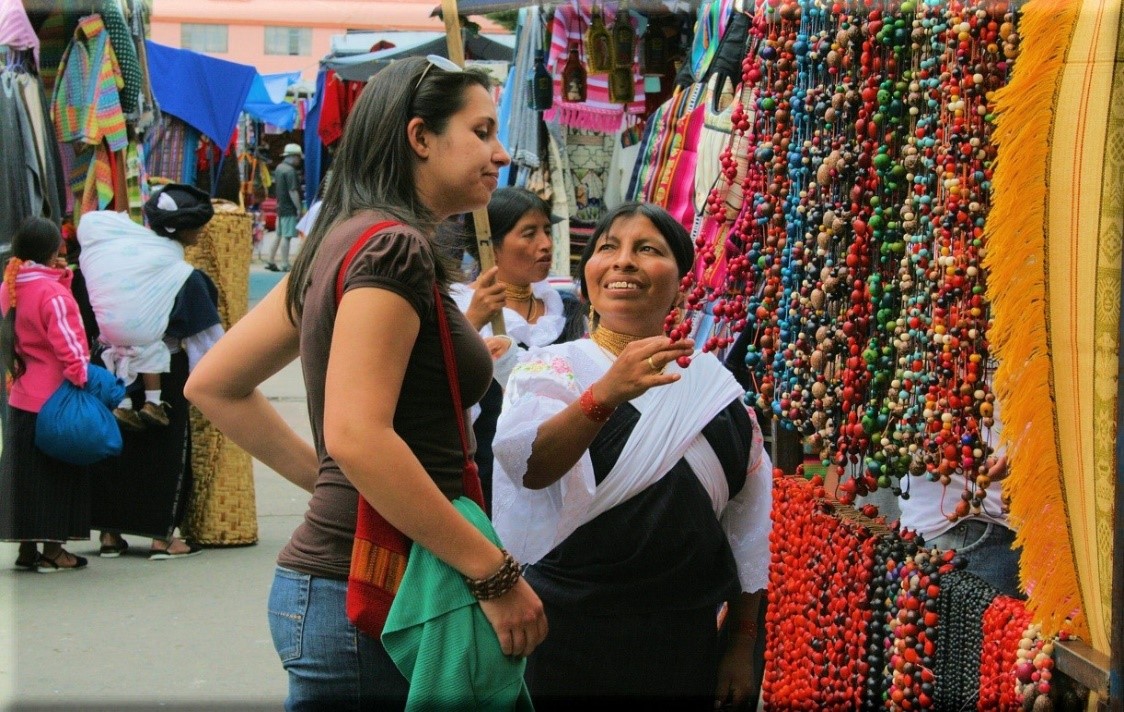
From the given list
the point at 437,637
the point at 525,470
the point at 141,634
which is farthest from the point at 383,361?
the point at 141,634

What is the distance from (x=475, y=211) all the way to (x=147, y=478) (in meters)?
4.06

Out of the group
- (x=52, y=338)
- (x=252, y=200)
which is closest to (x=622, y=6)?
(x=52, y=338)

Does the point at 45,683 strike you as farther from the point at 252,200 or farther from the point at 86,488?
the point at 252,200

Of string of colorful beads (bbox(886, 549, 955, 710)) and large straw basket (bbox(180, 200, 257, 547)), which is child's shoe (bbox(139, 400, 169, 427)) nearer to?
large straw basket (bbox(180, 200, 257, 547))

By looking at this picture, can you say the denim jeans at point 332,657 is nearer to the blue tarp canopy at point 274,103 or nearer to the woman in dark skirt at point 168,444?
the woman in dark skirt at point 168,444

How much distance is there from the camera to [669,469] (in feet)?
8.86

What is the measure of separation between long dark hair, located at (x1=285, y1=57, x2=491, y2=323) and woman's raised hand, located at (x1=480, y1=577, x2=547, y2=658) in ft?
1.59

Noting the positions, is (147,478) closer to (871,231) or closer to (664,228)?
(664,228)

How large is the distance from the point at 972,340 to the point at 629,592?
3.44ft

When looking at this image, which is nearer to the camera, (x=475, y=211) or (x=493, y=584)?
(x=493, y=584)

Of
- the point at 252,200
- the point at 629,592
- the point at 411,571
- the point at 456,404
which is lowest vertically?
the point at 252,200

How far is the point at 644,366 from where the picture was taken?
2283 millimetres

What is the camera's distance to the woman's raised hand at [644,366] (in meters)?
2.26

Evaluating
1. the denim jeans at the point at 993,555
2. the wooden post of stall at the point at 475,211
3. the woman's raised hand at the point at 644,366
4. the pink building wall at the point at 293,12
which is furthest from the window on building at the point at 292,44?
the denim jeans at the point at 993,555
